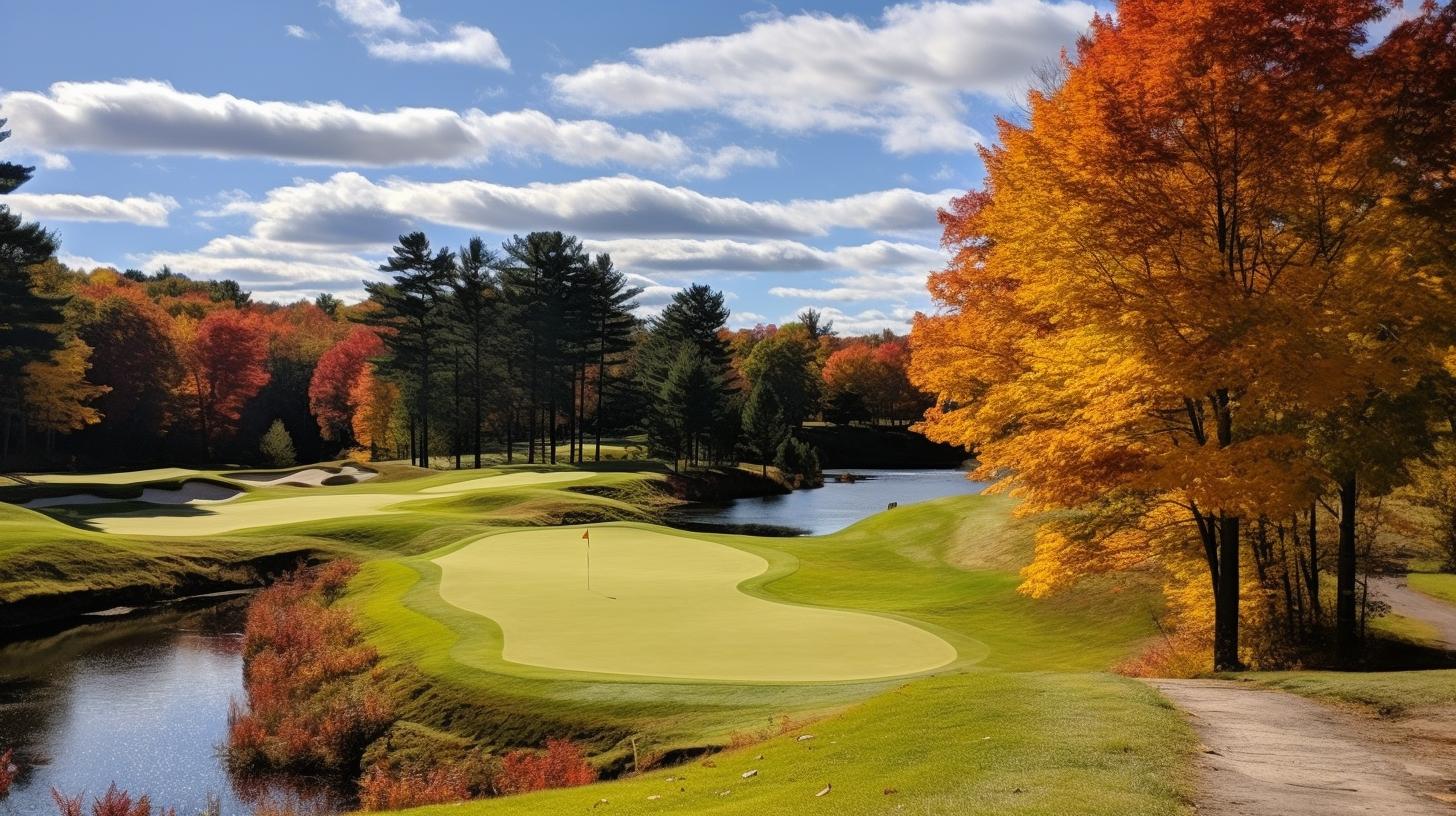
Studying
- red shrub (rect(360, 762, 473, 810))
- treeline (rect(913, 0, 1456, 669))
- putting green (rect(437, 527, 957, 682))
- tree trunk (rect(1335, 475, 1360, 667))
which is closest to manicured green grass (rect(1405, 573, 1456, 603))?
tree trunk (rect(1335, 475, 1360, 667))

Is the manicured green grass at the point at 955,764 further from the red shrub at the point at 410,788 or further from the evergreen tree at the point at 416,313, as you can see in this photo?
the evergreen tree at the point at 416,313

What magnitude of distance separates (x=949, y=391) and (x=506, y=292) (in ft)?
225

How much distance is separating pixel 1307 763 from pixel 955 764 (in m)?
3.03

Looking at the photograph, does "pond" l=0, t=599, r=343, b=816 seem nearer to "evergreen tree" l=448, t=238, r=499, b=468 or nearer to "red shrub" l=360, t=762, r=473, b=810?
"red shrub" l=360, t=762, r=473, b=810

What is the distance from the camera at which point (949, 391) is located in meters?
22.0

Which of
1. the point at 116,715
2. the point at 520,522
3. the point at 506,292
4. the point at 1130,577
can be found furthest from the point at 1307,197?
the point at 506,292

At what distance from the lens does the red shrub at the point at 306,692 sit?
1706 centimetres

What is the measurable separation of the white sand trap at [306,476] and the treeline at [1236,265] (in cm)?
5361

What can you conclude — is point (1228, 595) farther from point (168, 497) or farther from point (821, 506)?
point (821, 506)

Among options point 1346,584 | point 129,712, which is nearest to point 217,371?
point 129,712

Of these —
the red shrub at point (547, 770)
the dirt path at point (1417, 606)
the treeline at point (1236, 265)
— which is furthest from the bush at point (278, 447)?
the dirt path at point (1417, 606)

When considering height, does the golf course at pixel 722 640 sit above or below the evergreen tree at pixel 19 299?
below

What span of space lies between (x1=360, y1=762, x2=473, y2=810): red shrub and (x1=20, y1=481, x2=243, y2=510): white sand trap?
36.1 m

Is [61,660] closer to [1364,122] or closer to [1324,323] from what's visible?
[1324,323]
